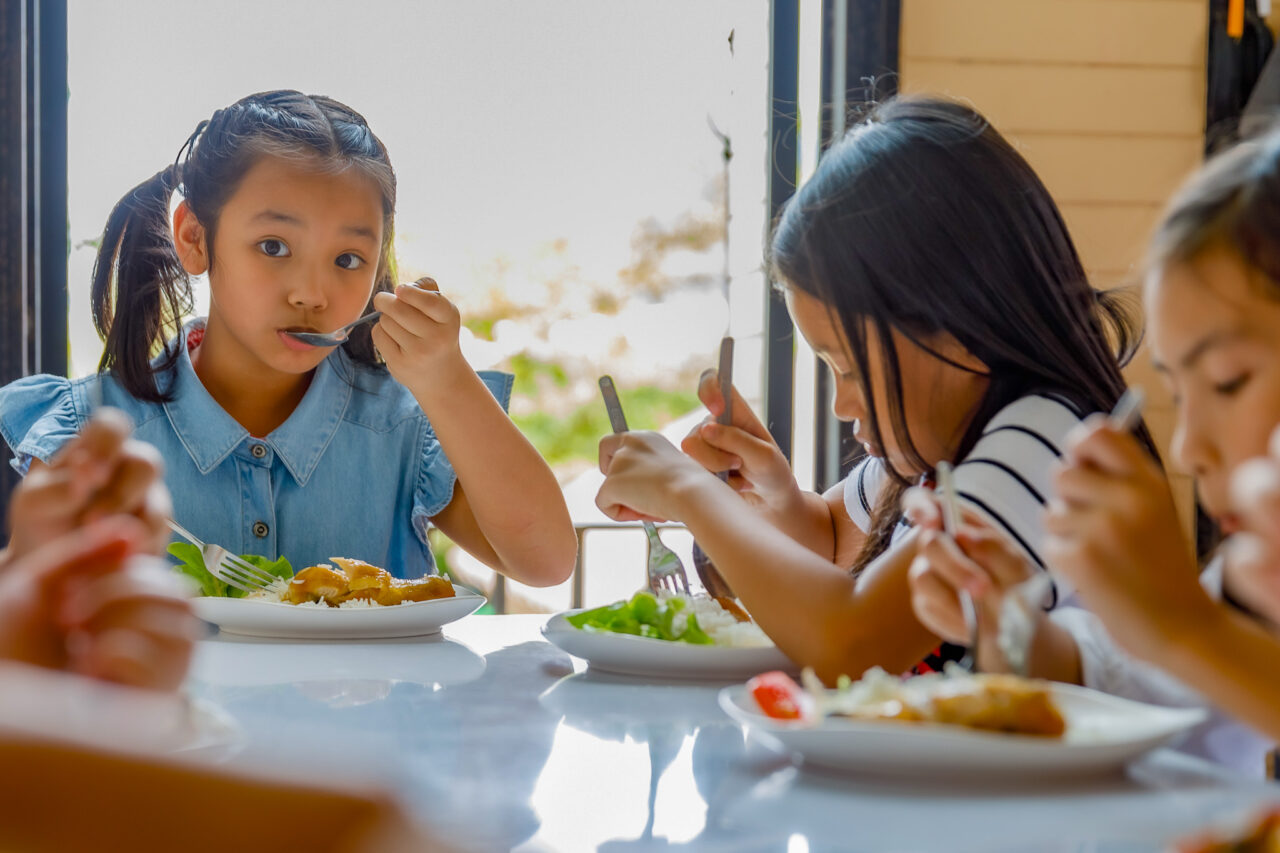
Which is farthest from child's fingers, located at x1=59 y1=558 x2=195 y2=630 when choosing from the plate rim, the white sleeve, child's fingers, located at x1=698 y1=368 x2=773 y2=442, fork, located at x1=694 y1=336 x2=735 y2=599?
child's fingers, located at x1=698 y1=368 x2=773 y2=442

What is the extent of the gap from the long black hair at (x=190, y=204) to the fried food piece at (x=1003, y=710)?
132 centimetres

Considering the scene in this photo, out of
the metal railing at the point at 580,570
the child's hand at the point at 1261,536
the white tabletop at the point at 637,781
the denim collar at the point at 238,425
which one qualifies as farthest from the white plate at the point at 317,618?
the metal railing at the point at 580,570

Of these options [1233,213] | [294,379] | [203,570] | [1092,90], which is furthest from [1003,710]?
[1092,90]

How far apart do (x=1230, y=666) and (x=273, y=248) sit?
54.9 inches

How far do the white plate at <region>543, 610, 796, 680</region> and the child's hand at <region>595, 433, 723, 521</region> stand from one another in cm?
19

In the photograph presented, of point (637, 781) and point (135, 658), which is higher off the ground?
point (135, 658)

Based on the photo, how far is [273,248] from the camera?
1.67 meters

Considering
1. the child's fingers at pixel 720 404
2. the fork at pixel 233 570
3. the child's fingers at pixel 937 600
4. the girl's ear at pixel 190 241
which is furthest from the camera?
the girl's ear at pixel 190 241

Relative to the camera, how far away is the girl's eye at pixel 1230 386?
0.78 metres

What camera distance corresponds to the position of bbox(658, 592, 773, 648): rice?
108 centimetres

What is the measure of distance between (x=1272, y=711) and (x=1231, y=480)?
7.9 inches

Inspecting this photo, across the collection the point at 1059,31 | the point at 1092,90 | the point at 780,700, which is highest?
the point at 1059,31

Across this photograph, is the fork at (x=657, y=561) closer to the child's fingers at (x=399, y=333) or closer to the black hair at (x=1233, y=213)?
the child's fingers at (x=399, y=333)

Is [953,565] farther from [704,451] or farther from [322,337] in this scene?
[322,337]
